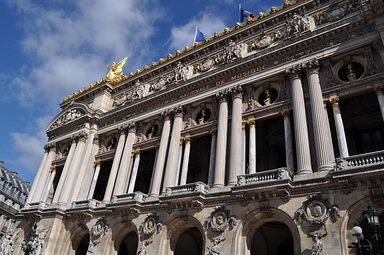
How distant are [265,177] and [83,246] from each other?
16415 mm

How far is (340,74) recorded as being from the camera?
19406mm

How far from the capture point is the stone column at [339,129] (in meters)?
16.7

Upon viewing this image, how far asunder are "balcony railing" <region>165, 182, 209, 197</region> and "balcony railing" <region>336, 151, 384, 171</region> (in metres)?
7.67

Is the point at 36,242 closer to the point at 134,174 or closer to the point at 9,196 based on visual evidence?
the point at 134,174

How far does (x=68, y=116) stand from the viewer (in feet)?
109

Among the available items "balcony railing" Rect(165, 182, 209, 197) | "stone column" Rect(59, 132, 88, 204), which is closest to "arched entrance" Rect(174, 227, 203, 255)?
"balcony railing" Rect(165, 182, 209, 197)

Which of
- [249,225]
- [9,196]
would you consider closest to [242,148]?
[249,225]

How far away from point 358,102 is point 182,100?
1247 cm

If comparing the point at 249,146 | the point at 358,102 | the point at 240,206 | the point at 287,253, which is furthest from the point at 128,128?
the point at 358,102

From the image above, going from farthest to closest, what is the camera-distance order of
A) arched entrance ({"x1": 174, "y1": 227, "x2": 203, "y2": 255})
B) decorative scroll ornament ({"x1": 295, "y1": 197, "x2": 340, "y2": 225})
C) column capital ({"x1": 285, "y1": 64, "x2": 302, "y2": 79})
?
arched entrance ({"x1": 174, "y1": 227, "x2": 203, "y2": 255}) → column capital ({"x1": 285, "y1": 64, "x2": 302, "y2": 79}) → decorative scroll ornament ({"x1": 295, "y1": 197, "x2": 340, "y2": 225})

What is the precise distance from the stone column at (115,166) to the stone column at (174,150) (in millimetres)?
5464

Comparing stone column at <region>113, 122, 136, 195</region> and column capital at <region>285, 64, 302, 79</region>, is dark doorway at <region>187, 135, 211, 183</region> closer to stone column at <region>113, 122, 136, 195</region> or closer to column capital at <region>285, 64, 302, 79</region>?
stone column at <region>113, 122, 136, 195</region>

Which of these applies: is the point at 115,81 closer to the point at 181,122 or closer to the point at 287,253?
the point at 181,122

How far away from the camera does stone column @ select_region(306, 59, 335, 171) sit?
16562 millimetres
